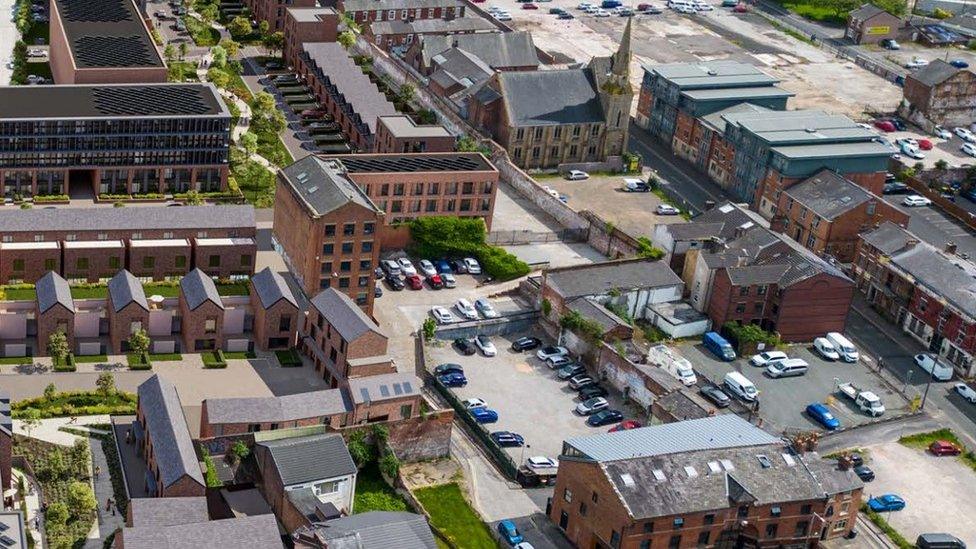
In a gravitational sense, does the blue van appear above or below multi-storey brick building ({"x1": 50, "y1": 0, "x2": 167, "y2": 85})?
below

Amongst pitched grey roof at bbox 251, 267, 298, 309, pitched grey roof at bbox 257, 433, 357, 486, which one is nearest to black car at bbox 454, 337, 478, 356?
pitched grey roof at bbox 251, 267, 298, 309

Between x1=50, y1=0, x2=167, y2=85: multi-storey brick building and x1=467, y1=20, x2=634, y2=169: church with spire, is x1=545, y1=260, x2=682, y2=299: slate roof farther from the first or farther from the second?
x1=50, y1=0, x2=167, y2=85: multi-storey brick building

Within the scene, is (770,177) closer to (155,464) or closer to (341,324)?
(341,324)

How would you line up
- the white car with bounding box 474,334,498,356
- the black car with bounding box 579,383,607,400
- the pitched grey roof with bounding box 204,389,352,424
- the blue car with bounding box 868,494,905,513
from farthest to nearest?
the white car with bounding box 474,334,498,356 < the black car with bounding box 579,383,607,400 < the blue car with bounding box 868,494,905,513 < the pitched grey roof with bounding box 204,389,352,424

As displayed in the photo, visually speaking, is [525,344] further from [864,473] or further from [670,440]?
[864,473]

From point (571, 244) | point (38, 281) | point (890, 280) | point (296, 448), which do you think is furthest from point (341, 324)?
point (890, 280)

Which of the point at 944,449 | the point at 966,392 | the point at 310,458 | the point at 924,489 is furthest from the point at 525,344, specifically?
the point at 966,392

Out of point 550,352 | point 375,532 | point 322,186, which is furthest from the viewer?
point 322,186

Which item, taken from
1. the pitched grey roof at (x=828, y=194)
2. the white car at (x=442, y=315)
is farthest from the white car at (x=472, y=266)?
the pitched grey roof at (x=828, y=194)

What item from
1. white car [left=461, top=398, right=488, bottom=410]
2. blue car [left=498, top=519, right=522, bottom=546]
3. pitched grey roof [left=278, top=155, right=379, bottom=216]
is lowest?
blue car [left=498, top=519, right=522, bottom=546]
